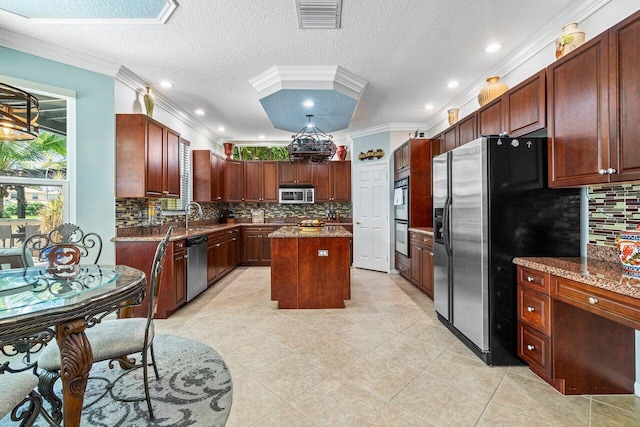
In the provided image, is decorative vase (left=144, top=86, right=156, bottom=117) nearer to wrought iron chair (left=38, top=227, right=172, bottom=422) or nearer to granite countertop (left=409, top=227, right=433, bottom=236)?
wrought iron chair (left=38, top=227, right=172, bottom=422)

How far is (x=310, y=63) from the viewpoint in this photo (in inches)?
128

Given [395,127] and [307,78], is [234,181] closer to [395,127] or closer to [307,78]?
[307,78]

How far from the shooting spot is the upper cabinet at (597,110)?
5.34 feet

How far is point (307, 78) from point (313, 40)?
2.00 feet

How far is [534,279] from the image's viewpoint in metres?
2.08

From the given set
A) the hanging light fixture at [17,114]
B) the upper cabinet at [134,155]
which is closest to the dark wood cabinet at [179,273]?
the upper cabinet at [134,155]

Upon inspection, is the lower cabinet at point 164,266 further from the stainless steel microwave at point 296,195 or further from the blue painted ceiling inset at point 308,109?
the stainless steel microwave at point 296,195

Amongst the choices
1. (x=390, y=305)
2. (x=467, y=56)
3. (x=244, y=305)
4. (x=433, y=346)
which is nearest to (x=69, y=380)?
(x=244, y=305)

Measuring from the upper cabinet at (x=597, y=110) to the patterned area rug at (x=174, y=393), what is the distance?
2.89 metres

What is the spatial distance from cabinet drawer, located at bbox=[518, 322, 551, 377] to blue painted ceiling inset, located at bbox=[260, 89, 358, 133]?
3.18 m

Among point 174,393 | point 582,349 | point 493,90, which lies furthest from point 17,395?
point 493,90

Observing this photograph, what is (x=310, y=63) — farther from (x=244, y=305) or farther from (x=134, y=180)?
(x=244, y=305)

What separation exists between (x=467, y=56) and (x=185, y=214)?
476 cm

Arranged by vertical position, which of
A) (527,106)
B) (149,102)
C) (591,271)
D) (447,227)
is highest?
(149,102)
